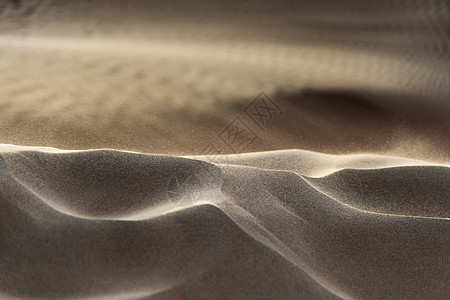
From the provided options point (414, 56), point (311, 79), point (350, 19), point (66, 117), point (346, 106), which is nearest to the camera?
point (66, 117)

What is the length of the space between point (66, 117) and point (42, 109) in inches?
6.2

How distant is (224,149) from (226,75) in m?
1.03

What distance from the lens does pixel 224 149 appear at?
2.26 meters

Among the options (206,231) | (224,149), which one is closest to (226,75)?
(224,149)

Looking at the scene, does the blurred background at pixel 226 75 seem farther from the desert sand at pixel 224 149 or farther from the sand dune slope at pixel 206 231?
the sand dune slope at pixel 206 231

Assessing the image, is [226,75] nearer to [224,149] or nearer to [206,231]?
[224,149]

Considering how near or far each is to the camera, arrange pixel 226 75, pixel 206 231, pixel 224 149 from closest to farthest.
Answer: pixel 206 231 → pixel 224 149 → pixel 226 75

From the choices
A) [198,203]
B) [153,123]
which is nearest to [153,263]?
[198,203]

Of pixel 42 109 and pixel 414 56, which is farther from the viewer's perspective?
pixel 414 56

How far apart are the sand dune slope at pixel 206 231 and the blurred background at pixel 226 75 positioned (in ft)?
2.33

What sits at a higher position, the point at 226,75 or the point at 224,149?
the point at 226,75

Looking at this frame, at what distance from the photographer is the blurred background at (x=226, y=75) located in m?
2.37

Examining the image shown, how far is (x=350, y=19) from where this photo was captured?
13.4 feet

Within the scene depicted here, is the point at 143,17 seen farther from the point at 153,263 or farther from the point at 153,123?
the point at 153,263
